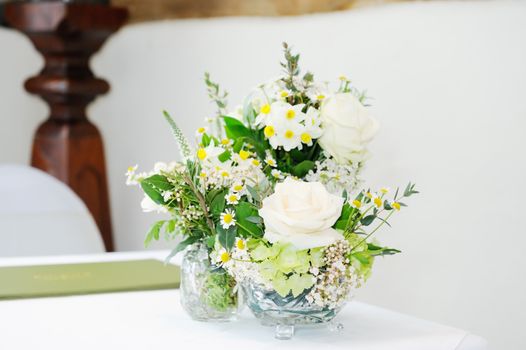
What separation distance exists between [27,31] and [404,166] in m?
1.21

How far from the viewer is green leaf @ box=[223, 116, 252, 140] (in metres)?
1.25

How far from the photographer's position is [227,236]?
3.69 ft

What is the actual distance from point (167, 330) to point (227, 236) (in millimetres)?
162

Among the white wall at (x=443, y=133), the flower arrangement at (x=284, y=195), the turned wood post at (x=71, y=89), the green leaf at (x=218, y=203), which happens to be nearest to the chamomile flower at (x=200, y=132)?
the flower arrangement at (x=284, y=195)

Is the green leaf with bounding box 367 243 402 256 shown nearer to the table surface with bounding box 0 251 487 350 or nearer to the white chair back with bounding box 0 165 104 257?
the table surface with bounding box 0 251 487 350

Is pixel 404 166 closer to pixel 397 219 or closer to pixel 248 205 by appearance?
pixel 397 219

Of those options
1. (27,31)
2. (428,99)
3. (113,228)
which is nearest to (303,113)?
(428,99)

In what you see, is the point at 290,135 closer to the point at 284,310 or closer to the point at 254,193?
the point at 254,193

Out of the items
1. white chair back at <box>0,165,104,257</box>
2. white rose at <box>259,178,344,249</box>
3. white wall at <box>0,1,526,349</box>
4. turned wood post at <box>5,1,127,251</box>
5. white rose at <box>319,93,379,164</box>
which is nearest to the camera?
white rose at <box>259,178,344,249</box>

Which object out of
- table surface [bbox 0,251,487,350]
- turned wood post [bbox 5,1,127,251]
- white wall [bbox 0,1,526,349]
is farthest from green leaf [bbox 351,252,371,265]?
turned wood post [bbox 5,1,127,251]

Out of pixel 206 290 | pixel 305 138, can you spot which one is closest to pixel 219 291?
pixel 206 290

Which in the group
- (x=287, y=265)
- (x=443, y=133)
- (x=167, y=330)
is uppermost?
(x=443, y=133)

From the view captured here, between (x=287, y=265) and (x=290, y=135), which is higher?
(x=290, y=135)

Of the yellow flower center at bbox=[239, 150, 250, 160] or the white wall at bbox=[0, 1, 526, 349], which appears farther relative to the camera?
the white wall at bbox=[0, 1, 526, 349]
